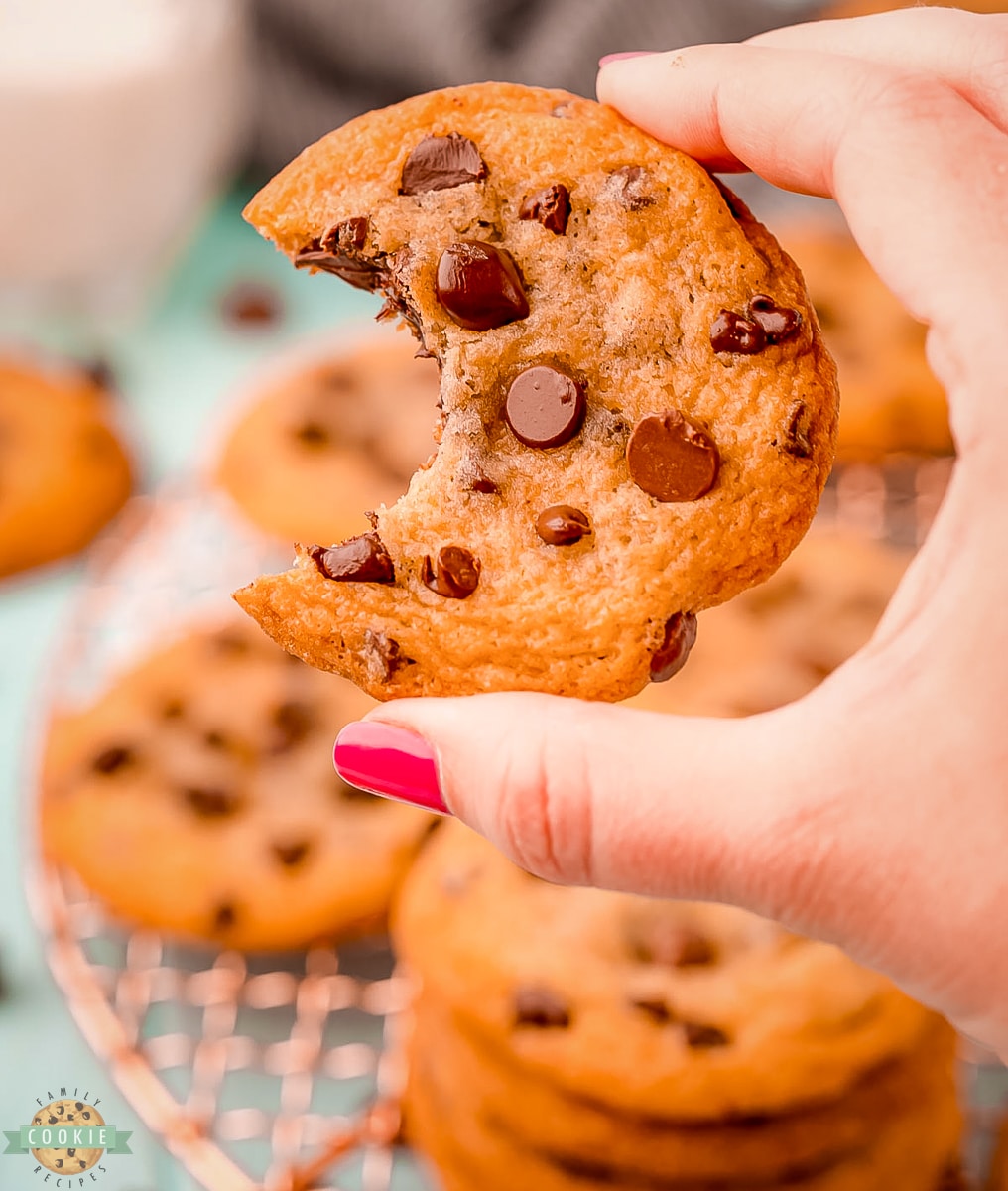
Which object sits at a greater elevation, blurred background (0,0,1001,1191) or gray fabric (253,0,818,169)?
gray fabric (253,0,818,169)

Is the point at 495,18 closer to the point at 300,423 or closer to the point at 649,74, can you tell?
the point at 300,423

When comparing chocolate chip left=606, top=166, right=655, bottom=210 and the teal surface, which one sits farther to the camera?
the teal surface

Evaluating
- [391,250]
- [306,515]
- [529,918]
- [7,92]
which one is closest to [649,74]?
[391,250]

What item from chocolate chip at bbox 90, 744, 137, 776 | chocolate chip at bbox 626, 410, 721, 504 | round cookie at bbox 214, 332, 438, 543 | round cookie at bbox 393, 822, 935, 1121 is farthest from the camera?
round cookie at bbox 214, 332, 438, 543

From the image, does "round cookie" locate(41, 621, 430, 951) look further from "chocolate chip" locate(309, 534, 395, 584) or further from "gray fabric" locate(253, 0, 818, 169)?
"gray fabric" locate(253, 0, 818, 169)

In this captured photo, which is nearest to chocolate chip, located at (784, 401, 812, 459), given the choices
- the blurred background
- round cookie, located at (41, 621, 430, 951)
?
round cookie, located at (41, 621, 430, 951)

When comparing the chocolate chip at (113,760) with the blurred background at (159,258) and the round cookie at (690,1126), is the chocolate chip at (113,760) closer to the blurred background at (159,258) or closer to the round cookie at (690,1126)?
the blurred background at (159,258)

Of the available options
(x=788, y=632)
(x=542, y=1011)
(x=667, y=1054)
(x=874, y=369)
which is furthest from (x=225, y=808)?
(x=874, y=369)

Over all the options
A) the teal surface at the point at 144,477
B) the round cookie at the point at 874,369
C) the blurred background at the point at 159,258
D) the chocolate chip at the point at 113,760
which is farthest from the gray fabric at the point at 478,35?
the chocolate chip at the point at 113,760
